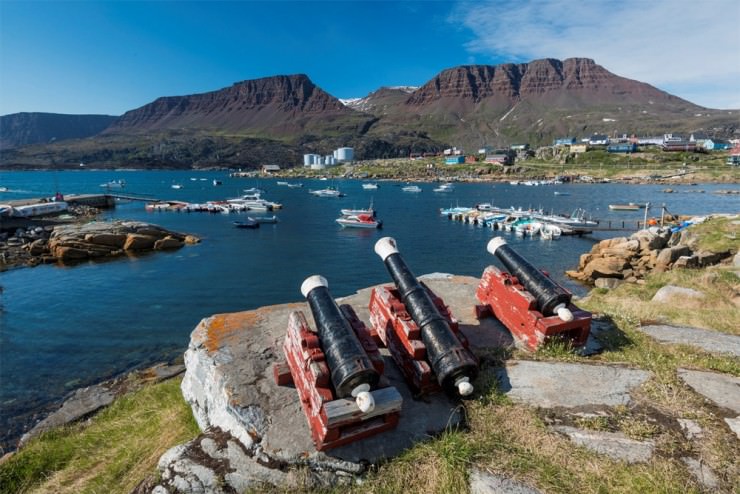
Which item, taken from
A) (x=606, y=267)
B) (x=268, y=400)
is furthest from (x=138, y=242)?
(x=606, y=267)

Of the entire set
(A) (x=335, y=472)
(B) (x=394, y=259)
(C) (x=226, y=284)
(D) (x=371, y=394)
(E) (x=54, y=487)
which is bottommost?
(C) (x=226, y=284)

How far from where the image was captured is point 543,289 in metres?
6.49

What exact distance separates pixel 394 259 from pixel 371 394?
9.11ft

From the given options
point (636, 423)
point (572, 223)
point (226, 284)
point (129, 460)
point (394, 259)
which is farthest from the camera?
point (572, 223)

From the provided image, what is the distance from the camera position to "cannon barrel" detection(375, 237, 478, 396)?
16.5 feet

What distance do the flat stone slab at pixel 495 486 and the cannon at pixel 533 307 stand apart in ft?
9.47

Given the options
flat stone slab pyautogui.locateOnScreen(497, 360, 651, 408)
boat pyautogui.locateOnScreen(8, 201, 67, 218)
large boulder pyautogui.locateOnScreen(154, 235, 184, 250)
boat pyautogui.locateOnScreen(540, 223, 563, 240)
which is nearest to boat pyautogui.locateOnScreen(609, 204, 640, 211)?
boat pyautogui.locateOnScreen(540, 223, 563, 240)

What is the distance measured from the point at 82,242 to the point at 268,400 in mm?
35943

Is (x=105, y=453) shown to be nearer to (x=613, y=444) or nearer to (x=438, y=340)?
(x=438, y=340)

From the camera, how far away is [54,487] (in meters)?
5.65

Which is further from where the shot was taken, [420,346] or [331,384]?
[420,346]

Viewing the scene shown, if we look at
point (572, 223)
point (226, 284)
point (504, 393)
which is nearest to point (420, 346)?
point (504, 393)

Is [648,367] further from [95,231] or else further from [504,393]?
[95,231]

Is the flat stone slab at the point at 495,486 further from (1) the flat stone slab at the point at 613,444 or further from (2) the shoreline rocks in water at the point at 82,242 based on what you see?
(2) the shoreline rocks in water at the point at 82,242
